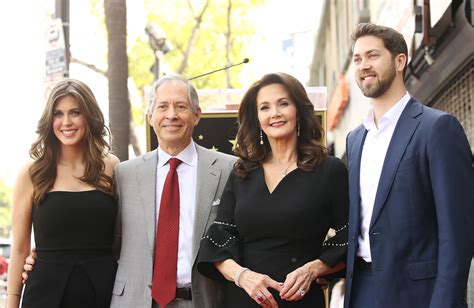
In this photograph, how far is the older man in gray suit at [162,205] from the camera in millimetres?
5207

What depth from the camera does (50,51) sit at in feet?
37.5

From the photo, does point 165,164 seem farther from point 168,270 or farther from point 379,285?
point 379,285

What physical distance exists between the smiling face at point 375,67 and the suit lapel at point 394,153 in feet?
0.76

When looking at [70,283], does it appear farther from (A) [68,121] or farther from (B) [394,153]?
(B) [394,153]

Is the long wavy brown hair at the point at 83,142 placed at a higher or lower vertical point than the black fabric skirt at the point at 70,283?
higher

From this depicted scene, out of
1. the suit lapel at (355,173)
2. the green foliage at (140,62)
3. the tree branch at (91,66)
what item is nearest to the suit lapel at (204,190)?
the suit lapel at (355,173)

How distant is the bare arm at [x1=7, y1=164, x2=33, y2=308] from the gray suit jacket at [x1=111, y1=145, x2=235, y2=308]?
602 mm

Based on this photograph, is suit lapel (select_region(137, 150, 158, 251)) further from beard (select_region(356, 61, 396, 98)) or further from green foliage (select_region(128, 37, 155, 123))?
green foliage (select_region(128, 37, 155, 123))

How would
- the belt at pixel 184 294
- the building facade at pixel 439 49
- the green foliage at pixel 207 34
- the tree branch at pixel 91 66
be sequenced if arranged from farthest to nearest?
the green foliage at pixel 207 34 < the tree branch at pixel 91 66 < the building facade at pixel 439 49 < the belt at pixel 184 294

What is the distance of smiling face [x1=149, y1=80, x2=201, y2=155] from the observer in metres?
5.43

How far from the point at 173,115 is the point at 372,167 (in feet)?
4.52

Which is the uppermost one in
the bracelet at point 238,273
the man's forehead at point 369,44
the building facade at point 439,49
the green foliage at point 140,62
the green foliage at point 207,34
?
the green foliage at point 207,34

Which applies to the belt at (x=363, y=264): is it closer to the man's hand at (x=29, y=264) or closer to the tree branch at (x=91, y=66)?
the man's hand at (x=29, y=264)

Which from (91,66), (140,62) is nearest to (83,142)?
(91,66)
